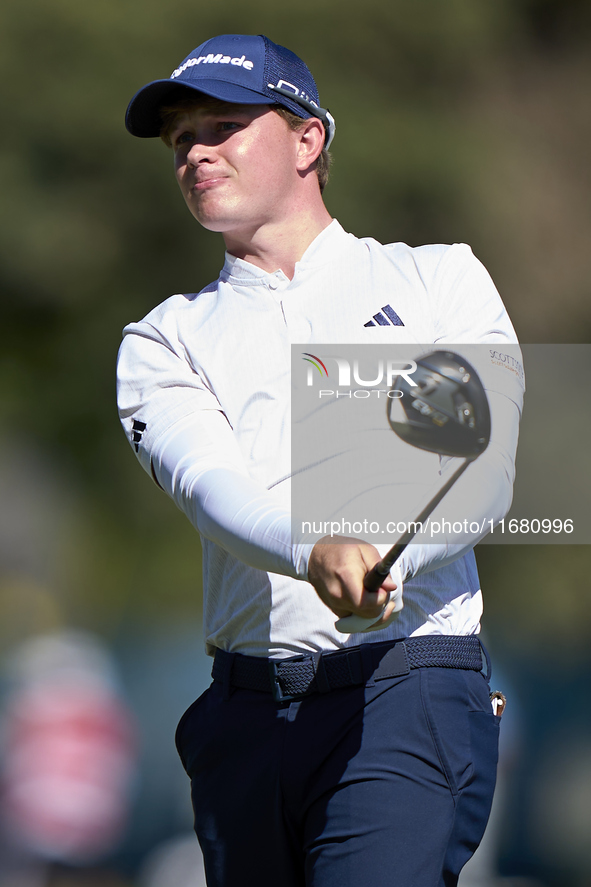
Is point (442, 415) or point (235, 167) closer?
point (442, 415)

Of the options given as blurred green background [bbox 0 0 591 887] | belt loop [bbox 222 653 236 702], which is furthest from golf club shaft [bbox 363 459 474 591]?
blurred green background [bbox 0 0 591 887]

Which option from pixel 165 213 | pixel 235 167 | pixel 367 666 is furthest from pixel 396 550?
pixel 165 213

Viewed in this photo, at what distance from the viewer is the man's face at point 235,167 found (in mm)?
2066

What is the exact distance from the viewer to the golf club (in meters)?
1.36

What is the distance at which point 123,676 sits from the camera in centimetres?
509

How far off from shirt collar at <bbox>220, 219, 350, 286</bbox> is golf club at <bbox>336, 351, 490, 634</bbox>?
737 mm

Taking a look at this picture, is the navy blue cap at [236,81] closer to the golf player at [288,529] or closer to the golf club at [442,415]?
the golf player at [288,529]

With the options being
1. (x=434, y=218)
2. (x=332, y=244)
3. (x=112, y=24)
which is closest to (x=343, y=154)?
(x=434, y=218)

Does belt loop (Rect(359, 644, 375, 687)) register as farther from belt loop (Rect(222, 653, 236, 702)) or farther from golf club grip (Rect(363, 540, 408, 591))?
golf club grip (Rect(363, 540, 408, 591))

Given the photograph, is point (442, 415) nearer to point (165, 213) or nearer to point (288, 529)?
point (288, 529)

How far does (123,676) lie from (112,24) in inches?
184

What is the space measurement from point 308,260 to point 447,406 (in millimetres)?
808

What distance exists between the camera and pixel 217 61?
6.89 feet

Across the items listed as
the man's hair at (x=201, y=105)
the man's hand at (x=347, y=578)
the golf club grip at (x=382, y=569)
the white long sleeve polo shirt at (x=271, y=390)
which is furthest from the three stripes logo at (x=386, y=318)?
the golf club grip at (x=382, y=569)
